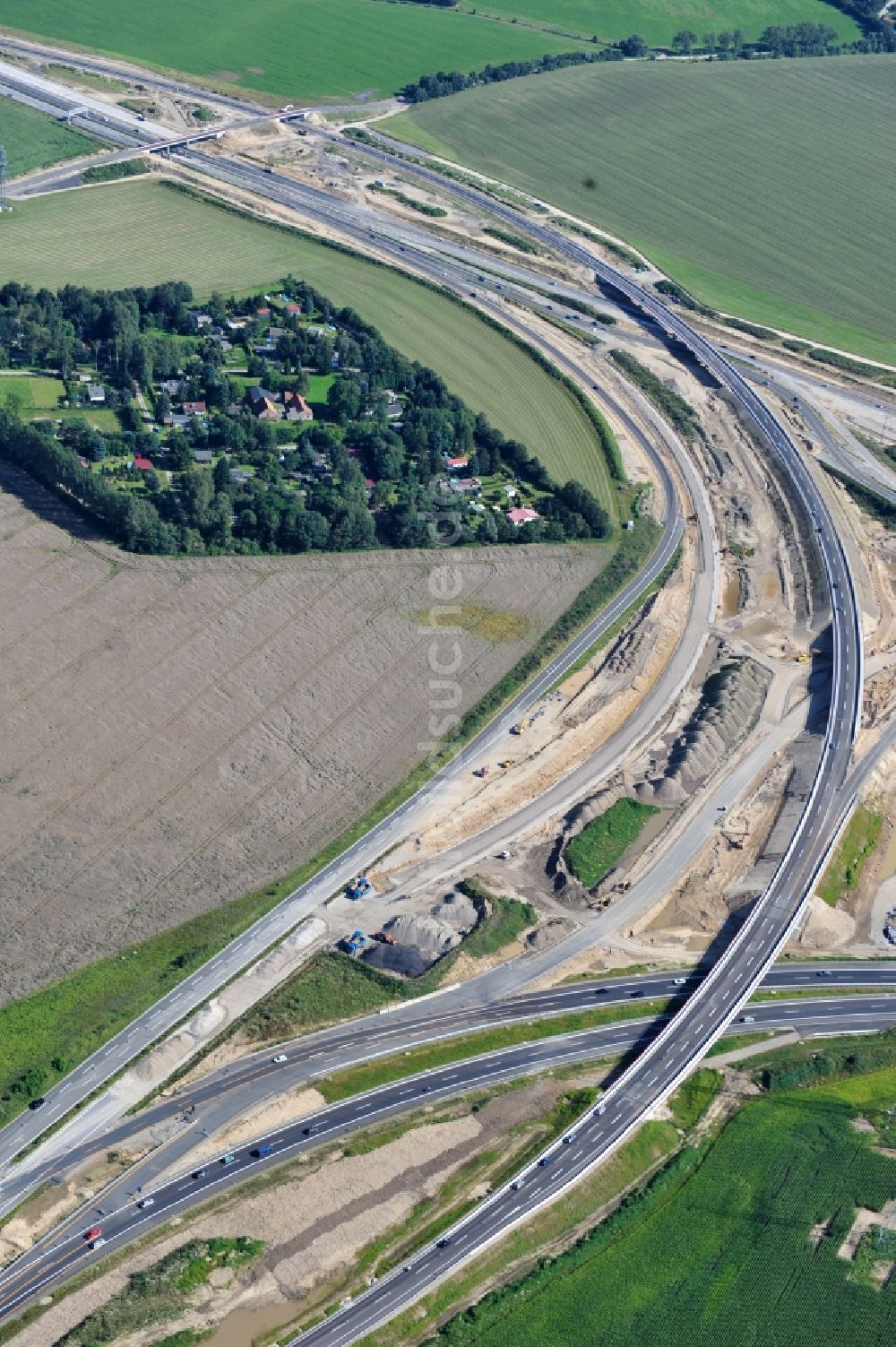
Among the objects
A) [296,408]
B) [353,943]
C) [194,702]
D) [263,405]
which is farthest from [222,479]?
[353,943]

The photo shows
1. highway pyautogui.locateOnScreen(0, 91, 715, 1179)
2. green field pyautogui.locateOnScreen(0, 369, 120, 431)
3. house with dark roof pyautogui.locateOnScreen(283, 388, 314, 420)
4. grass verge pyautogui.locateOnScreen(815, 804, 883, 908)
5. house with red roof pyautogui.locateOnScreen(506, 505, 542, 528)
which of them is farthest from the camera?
house with dark roof pyautogui.locateOnScreen(283, 388, 314, 420)

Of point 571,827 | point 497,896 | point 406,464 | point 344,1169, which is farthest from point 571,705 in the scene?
point 344,1169

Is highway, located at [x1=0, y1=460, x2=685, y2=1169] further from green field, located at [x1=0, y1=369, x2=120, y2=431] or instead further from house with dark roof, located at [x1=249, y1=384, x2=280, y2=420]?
green field, located at [x1=0, y1=369, x2=120, y2=431]

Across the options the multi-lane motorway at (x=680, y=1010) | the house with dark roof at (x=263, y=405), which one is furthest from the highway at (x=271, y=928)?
the house with dark roof at (x=263, y=405)

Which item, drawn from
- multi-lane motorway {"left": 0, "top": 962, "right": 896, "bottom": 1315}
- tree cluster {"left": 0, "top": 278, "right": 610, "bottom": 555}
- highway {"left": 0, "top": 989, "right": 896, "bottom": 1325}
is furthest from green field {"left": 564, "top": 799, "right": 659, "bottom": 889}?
tree cluster {"left": 0, "top": 278, "right": 610, "bottom": 555}

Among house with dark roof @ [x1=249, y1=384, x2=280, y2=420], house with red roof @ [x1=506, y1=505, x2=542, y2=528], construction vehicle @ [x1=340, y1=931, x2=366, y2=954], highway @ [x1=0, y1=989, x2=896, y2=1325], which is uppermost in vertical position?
house with dark roof @ [x1=249, y1=384, x2=280, y2=420]

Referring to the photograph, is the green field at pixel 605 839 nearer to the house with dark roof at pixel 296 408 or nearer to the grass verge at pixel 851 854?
the grass verge at pixel 851 854
